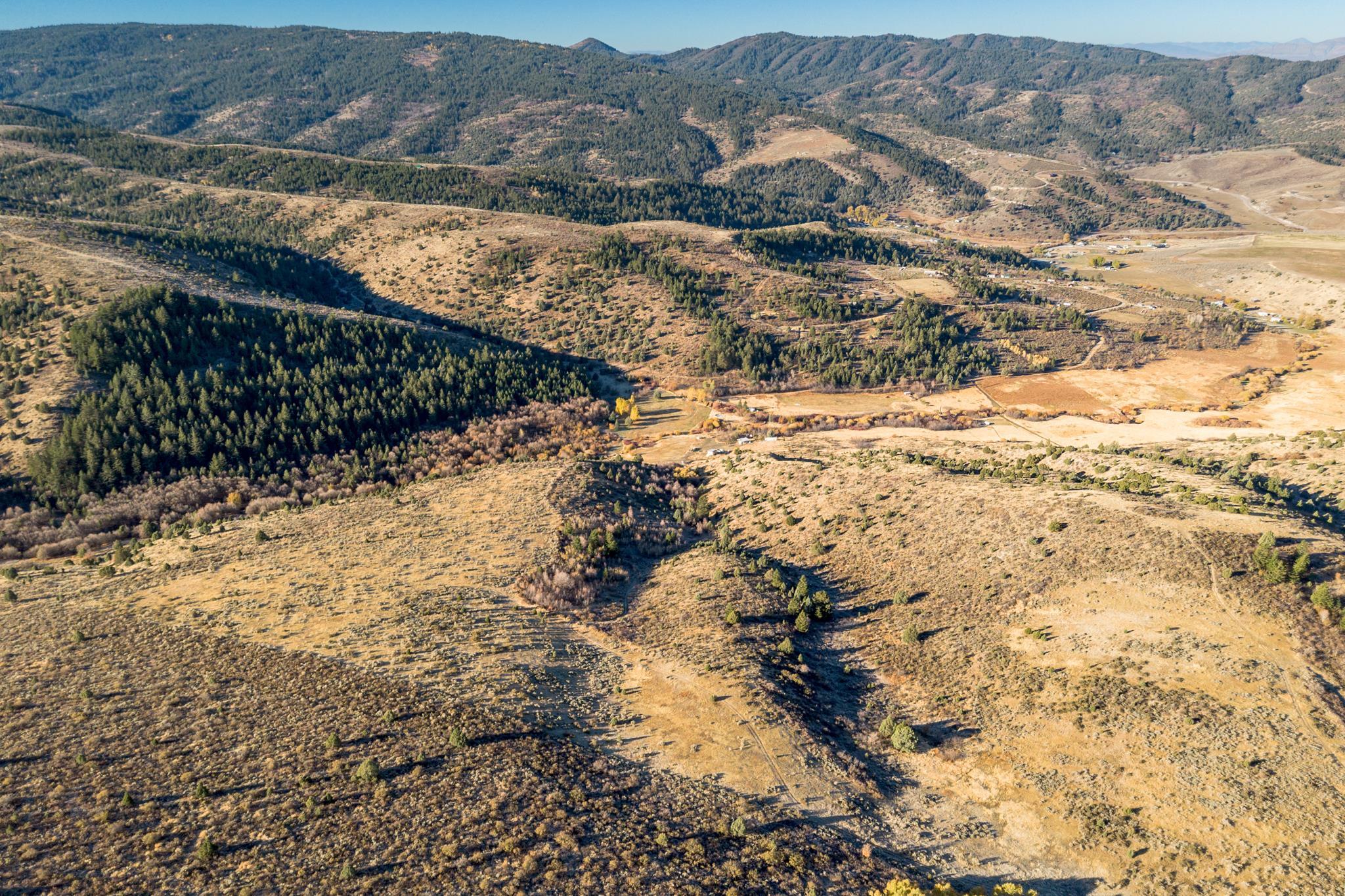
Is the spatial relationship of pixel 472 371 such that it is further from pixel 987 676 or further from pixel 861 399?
pixel 987 676

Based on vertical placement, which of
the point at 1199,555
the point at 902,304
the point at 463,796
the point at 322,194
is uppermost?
the point at 322,194

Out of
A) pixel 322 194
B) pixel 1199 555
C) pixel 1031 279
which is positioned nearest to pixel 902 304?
pixel 1031 279

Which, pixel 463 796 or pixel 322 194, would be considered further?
pixel 322 194

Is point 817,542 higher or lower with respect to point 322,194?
lower

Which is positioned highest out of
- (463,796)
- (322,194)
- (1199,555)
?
(322,194)

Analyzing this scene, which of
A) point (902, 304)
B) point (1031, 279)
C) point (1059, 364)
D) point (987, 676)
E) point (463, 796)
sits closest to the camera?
point (463, 796)

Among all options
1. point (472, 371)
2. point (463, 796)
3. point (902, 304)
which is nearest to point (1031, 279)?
point (902, 304)

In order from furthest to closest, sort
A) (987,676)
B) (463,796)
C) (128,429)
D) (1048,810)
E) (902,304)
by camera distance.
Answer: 1. (902,304)
2. (128,429)
3. (987,676)
4. (1048,810)
5. (463,796)

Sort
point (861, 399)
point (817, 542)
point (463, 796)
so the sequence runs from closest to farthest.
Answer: point (463, 796), point (817, 542), point (861, 399)

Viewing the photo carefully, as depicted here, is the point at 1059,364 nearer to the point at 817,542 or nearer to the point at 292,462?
the point at 817,542
